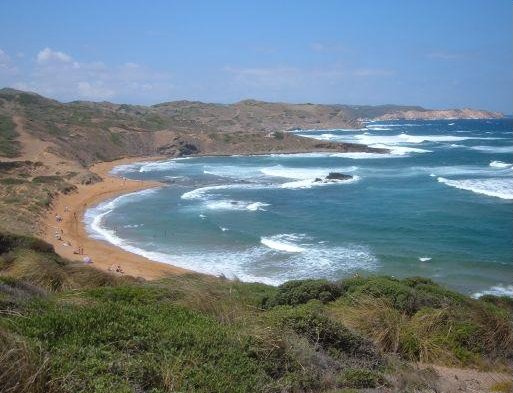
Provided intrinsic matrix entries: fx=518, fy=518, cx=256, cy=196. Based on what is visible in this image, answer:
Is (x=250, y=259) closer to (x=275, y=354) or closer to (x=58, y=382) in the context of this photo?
(x=275, y=354)

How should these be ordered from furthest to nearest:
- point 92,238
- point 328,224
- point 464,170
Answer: point 464,170 → point 328,224 → point 92,238

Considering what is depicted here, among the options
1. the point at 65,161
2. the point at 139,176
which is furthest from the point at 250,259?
the point at 65,161

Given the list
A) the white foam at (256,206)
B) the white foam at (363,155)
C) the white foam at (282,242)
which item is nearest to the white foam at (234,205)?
the white foam at (256,206)

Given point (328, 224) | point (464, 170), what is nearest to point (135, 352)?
point (328, 224)

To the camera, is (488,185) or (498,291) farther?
(488,185)

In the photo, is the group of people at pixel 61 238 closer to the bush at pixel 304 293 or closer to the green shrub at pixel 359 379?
the bush at pixel 304 293

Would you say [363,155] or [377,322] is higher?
[377,322]

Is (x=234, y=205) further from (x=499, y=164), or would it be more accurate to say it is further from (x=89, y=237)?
(x=499, y=164)

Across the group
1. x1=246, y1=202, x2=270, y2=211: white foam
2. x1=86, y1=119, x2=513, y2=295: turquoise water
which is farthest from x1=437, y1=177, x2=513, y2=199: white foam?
x1=246, y1=202, x2=270, y2=211: white foam
